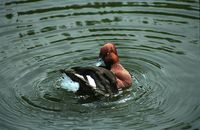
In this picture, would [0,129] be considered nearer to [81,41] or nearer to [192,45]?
[81,41]

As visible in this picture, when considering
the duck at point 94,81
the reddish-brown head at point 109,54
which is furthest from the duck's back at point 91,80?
the reddish-brown head at point 109,54

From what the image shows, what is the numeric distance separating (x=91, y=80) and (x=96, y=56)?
1.88 meters

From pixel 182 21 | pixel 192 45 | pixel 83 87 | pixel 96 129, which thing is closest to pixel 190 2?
pixel 182 21

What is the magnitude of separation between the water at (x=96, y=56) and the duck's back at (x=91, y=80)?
0.69 ft

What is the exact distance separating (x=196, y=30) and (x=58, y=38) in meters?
3.28

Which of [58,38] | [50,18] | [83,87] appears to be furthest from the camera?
[50,18]

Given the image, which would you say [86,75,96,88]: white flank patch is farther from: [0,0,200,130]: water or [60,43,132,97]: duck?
[0,0,200,130]: water

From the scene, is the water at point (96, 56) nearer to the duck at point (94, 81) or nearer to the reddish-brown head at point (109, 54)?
the duck at point (94, 81)

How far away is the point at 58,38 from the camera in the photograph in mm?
13859

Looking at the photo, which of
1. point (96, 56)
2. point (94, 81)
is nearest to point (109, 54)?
point (96, 56)

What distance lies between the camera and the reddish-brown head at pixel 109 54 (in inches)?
477

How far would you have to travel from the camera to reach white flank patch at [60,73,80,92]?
37.4 feet

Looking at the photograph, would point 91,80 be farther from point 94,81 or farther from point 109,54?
point 109,54

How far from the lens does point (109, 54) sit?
12227 millimetres
